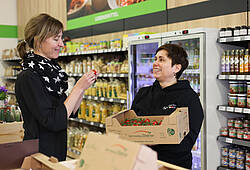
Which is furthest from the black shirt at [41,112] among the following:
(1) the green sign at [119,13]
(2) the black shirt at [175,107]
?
(1) the green sign at [119,13]

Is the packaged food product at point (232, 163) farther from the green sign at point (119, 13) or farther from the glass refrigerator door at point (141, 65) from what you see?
the green sign at point (119, 13)

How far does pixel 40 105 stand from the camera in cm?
188

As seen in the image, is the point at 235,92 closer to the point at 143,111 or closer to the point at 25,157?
the point at 143,111

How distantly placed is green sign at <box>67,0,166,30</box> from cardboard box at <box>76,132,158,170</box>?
3.81 m

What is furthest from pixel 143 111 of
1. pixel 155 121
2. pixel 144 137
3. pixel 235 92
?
pixel 235 92

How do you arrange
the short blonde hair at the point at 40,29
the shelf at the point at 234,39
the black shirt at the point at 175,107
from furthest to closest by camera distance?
the shelf at the point at 234,39, the black shirt at the point at 175,107, the short blonde hair at the point at 40,29

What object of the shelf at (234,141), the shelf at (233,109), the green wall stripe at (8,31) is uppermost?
the green wall stripe at (8,31)

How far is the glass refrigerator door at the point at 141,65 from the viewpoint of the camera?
14.4 feet

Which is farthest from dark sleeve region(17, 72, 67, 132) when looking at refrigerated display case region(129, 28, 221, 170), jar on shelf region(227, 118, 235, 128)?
jar on shelf region(227, 118, 235, 128)

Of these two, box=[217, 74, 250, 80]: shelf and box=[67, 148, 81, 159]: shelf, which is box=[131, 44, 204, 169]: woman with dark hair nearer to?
box=[217, 74, 250, 80]: shelf

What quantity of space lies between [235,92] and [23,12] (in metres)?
7.79

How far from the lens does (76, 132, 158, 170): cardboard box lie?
962 mm

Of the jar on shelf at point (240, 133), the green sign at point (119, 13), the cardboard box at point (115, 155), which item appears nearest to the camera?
the cardboard box at point (115, 155)

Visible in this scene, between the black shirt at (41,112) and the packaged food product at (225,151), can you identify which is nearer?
the black shirt at (41,112)
